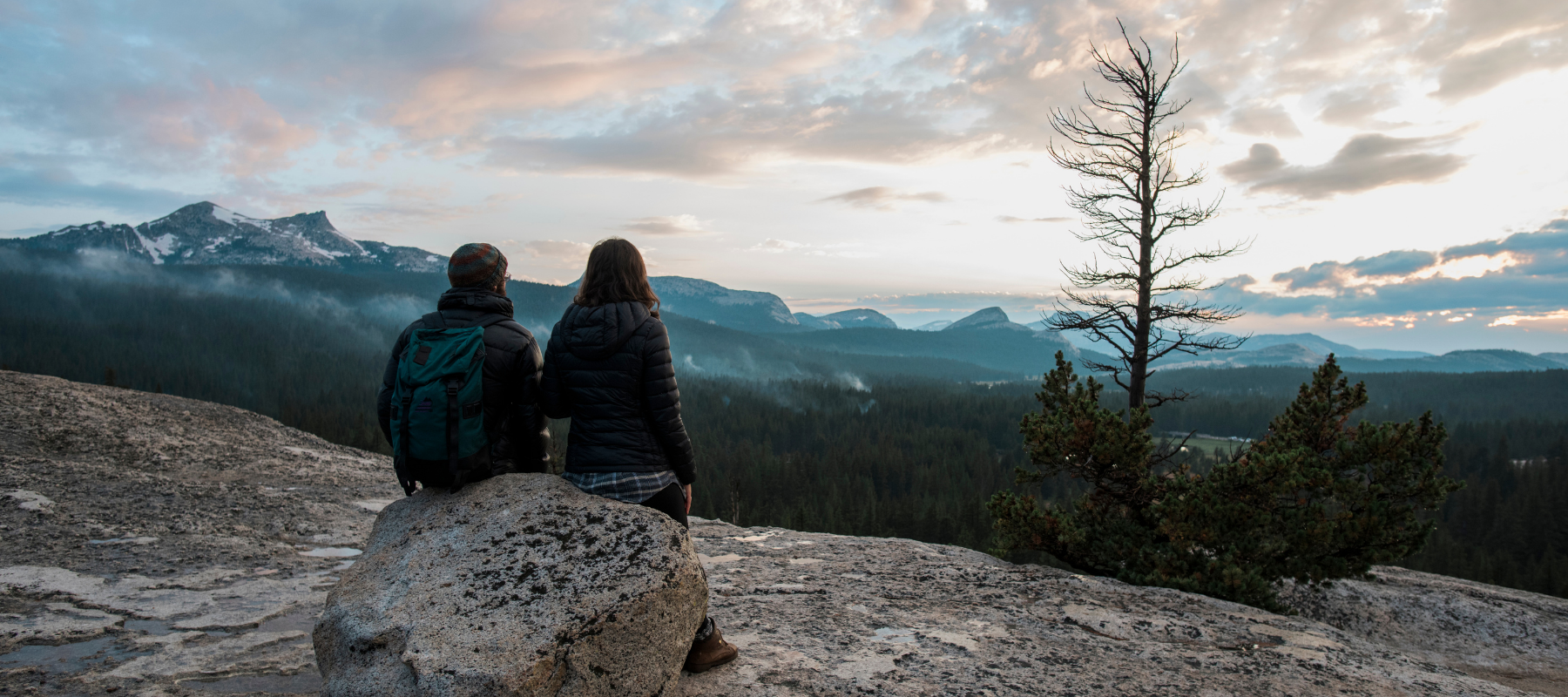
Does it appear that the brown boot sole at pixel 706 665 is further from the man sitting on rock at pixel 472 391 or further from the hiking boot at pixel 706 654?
the man sitting on rock at pixel 472 391

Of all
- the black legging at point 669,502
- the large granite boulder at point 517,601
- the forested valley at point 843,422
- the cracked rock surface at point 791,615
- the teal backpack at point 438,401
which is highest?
the teal backpack at point 438,401

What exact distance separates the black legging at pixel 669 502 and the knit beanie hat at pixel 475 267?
5.76ft

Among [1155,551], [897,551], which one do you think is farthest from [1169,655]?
[897,551]

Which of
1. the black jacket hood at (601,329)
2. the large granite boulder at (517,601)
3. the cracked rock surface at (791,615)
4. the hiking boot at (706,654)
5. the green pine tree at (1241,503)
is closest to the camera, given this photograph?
the large granite boulder at (517,601)

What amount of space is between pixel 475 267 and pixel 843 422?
108 meters

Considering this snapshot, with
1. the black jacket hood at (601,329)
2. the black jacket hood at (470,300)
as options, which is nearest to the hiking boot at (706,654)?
the black jacket hood at (601,329)

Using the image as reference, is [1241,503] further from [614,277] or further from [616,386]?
[614,277]

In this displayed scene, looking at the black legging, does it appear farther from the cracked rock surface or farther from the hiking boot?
the hiking boot

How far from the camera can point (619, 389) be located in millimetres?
4211

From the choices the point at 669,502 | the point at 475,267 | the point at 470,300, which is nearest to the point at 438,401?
the point at 470,300

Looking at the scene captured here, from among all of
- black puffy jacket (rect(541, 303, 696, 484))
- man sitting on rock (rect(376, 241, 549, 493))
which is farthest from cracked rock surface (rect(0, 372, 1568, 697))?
black puffy jacket (rect(541, 303, 696, 484))

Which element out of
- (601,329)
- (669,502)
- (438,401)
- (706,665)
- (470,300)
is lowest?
(706,665)

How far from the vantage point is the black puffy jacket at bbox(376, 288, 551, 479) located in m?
4.19

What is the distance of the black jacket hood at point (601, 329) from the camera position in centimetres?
412
